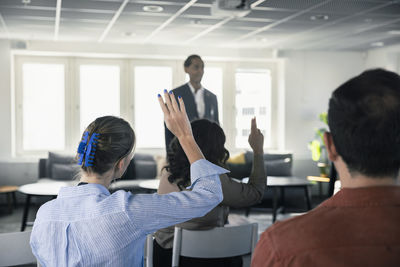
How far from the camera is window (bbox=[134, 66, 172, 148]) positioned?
306 inches

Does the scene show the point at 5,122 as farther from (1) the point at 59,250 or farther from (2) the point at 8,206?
(1) the point at 59,250

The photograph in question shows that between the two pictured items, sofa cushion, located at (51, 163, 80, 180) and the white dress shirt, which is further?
sofa cushion, located at (51, 163, 80, 180)

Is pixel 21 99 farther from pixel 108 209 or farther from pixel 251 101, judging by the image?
pixel 108 209

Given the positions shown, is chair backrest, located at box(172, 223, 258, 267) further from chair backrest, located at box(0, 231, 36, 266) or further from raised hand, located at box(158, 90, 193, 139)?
raised hand, located at box(158, 90, 193, 139)

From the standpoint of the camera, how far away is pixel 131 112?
25.3ft

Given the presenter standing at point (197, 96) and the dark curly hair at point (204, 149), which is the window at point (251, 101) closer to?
the presenter standing at point (197, 96)

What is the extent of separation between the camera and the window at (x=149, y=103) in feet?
25.5

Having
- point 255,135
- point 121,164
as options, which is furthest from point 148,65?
point 121,164

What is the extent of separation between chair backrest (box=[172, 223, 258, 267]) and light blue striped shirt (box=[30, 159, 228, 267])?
0.66 m

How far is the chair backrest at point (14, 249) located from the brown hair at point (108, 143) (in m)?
0.66

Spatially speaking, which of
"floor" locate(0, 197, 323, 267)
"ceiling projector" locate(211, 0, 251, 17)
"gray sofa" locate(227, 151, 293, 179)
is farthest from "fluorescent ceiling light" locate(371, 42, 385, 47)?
"ceiling projector" locate(211, 0, 251, 17)

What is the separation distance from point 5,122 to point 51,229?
656cm

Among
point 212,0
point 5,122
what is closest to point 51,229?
point 212,0

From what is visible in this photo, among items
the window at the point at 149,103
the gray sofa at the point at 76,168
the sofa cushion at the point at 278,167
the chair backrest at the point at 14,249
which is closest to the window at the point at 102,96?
the window at the point at 149,103
